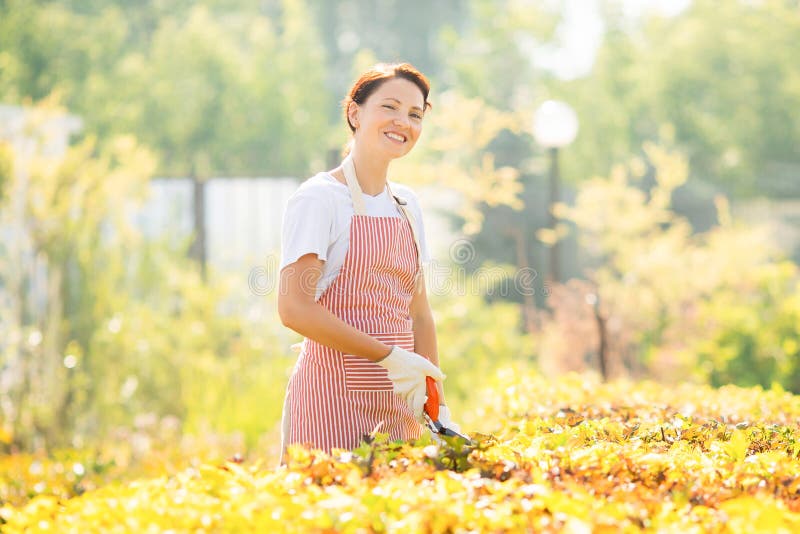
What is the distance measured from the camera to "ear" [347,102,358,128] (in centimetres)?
270

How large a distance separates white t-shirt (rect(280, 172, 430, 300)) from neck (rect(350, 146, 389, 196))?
0.03m

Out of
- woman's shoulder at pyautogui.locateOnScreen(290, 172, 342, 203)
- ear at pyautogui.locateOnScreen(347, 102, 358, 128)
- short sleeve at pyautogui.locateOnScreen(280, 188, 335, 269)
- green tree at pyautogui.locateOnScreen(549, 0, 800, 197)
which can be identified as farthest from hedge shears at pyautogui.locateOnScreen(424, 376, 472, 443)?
green tree at pyautogui.locateOnScreen(549, 0, 800, 197)

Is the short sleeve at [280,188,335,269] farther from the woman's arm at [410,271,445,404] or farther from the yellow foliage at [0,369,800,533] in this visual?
the yellow foliage at [0,369,800,533]

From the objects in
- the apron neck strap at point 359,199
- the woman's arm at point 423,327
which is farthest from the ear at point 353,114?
the woman's arm at point 423,327

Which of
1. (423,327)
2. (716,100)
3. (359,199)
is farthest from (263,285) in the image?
(716,100)

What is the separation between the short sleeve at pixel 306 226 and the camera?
239 centimetres

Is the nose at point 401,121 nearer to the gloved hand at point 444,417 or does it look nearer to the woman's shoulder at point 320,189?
the woman's shoulder at point 320,189

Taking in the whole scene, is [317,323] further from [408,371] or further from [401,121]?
[401,121]

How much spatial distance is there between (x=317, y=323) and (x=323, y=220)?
0.27m

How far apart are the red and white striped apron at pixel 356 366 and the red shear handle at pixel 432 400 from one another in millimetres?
76

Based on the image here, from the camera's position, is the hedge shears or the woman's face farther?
the woman's face

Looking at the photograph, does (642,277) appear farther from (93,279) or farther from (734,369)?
(93,279)

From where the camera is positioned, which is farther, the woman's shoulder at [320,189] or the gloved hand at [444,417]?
the gloved hand at [444,417]

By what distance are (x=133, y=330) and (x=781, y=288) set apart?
4098mm
